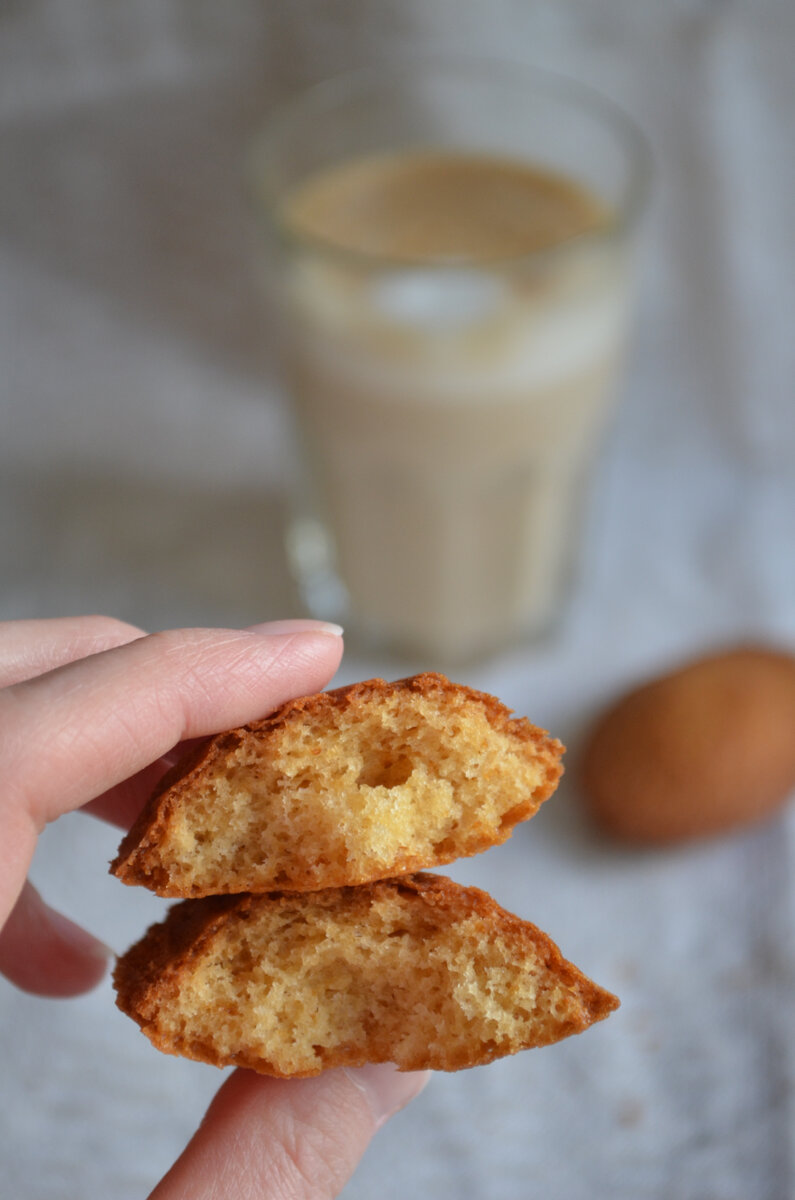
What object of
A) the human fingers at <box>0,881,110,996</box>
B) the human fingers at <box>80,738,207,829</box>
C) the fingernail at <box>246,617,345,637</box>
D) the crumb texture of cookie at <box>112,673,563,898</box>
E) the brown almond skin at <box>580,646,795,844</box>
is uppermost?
the fingernail at <box>246,617,345,637</box>

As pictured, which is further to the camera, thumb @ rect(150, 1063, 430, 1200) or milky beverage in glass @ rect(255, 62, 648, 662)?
milky beverage in glass @ rect(255, 62, 648, 662)

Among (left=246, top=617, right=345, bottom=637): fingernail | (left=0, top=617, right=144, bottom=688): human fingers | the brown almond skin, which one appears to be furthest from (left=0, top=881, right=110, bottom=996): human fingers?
the brown almond skin

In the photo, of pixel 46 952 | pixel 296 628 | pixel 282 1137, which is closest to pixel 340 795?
pixel 296 628

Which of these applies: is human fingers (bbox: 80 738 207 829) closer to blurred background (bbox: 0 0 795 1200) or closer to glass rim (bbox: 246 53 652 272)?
blurred background (bbox: 0 0 795 1200)

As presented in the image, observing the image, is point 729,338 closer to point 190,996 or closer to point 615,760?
point 615,760

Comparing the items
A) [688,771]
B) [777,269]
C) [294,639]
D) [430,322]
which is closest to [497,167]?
[430,322]

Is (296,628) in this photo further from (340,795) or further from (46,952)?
(46,952)
